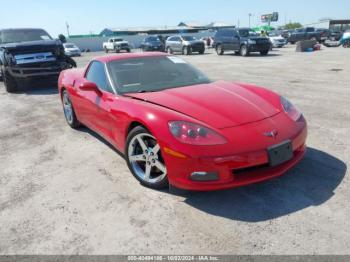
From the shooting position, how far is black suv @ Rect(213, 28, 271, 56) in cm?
2280

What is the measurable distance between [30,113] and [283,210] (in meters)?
6.56

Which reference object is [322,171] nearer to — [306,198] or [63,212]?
[306,198]

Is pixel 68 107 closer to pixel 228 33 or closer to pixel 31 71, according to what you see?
pixel 31 71

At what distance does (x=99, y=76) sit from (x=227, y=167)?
2616 millimetres

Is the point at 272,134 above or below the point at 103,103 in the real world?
below

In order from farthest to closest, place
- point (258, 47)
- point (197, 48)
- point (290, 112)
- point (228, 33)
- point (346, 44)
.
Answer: point (346, 44)
point (197, 48)
point (228, 33)
point (258, 47)
point (290, 112)

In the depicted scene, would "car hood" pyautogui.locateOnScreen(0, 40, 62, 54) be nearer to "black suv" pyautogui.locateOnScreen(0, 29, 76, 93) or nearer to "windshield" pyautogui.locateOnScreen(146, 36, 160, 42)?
"black suv" pyautogui.locateOnScreen(0, 29, 76, 93)

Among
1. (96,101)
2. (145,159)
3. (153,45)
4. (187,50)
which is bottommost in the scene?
(187,50)

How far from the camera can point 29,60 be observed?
34.2ft

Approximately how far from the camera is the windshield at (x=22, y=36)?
1151cm

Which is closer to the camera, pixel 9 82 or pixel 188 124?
pixel 188 124

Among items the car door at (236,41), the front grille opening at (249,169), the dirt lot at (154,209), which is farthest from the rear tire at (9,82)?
the car door at (236,41)

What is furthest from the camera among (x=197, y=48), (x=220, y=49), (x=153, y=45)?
(x=153, y=45)

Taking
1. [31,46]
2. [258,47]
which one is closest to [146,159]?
[31,46]
